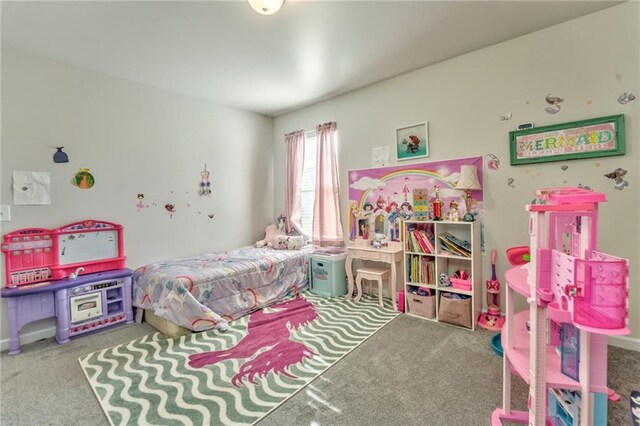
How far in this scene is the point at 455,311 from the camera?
104 inches

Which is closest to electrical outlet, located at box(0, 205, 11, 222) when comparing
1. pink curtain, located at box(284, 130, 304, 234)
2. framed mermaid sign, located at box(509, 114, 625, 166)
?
pink curtain, located at box(284, 130, 304, 234)

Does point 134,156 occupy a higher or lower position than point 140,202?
higher

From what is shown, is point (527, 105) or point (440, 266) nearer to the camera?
point (527, 105)

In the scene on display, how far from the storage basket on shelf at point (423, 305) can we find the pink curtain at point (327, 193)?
124 centimetres

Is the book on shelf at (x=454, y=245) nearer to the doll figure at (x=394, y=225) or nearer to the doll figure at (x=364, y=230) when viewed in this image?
the doll figure at (x=394, y=225)

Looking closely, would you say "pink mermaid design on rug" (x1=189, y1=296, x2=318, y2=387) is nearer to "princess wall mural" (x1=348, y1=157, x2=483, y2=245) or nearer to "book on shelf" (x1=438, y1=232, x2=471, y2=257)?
"princess wall mural" (x1=348, y1=157, x2=483, y2=245)

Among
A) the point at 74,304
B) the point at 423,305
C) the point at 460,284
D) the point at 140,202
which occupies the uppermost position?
the point at 140,202

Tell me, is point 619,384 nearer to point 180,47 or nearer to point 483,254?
point 483,254

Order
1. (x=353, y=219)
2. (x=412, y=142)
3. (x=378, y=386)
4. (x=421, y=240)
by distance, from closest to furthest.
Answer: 1. (x=378, y=386)
2. (x=421, y=240)
3. (x=412, y=142)
4. (x=353, y=219)

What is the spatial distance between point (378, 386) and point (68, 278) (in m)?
2.91

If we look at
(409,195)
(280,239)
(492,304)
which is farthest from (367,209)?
(492,304)

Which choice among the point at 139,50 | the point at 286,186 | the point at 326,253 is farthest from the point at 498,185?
the point at 139,50

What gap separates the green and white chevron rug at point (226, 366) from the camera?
1.67m

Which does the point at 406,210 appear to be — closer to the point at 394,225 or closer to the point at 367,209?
the point at 394,225
